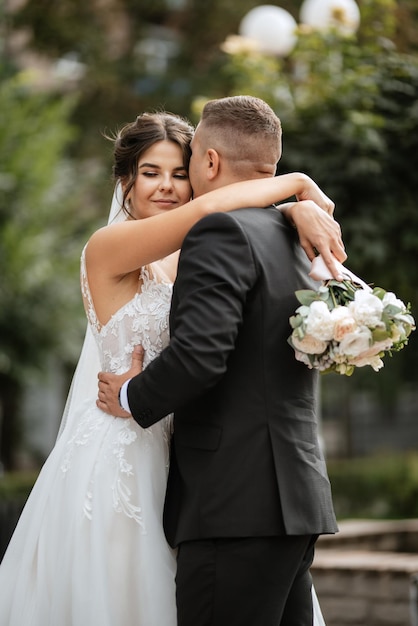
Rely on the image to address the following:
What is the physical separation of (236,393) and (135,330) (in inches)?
21.5

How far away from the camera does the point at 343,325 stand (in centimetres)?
279

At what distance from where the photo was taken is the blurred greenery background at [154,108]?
6578 millimetres

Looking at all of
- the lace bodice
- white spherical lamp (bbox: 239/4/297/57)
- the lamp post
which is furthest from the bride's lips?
white spherical lamp (bbox: 239/4/297/57)

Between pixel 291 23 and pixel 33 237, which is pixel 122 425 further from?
pixel 33 237

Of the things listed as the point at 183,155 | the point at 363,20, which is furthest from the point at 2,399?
the point at 183,155

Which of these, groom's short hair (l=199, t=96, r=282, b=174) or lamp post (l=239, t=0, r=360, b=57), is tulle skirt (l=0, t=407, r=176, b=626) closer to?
groom's short hair (l=199, t=96, r=282, b=174)

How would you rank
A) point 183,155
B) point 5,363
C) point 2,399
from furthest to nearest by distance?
1. point 2,399
2. point 5,363
3. point 183,155

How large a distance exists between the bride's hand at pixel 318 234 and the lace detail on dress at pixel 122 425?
0.58 metres

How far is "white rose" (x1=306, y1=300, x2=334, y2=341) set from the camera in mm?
2768

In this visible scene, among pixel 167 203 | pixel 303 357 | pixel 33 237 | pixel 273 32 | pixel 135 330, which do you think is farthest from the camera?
pixel 33 237

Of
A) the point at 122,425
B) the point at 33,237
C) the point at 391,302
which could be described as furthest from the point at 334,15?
the point at 33,237

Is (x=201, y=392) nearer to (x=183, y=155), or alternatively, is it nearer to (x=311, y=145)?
(x=183, y=155)

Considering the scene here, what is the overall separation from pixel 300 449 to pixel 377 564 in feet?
10.4

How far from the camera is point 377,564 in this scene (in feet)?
19.1
